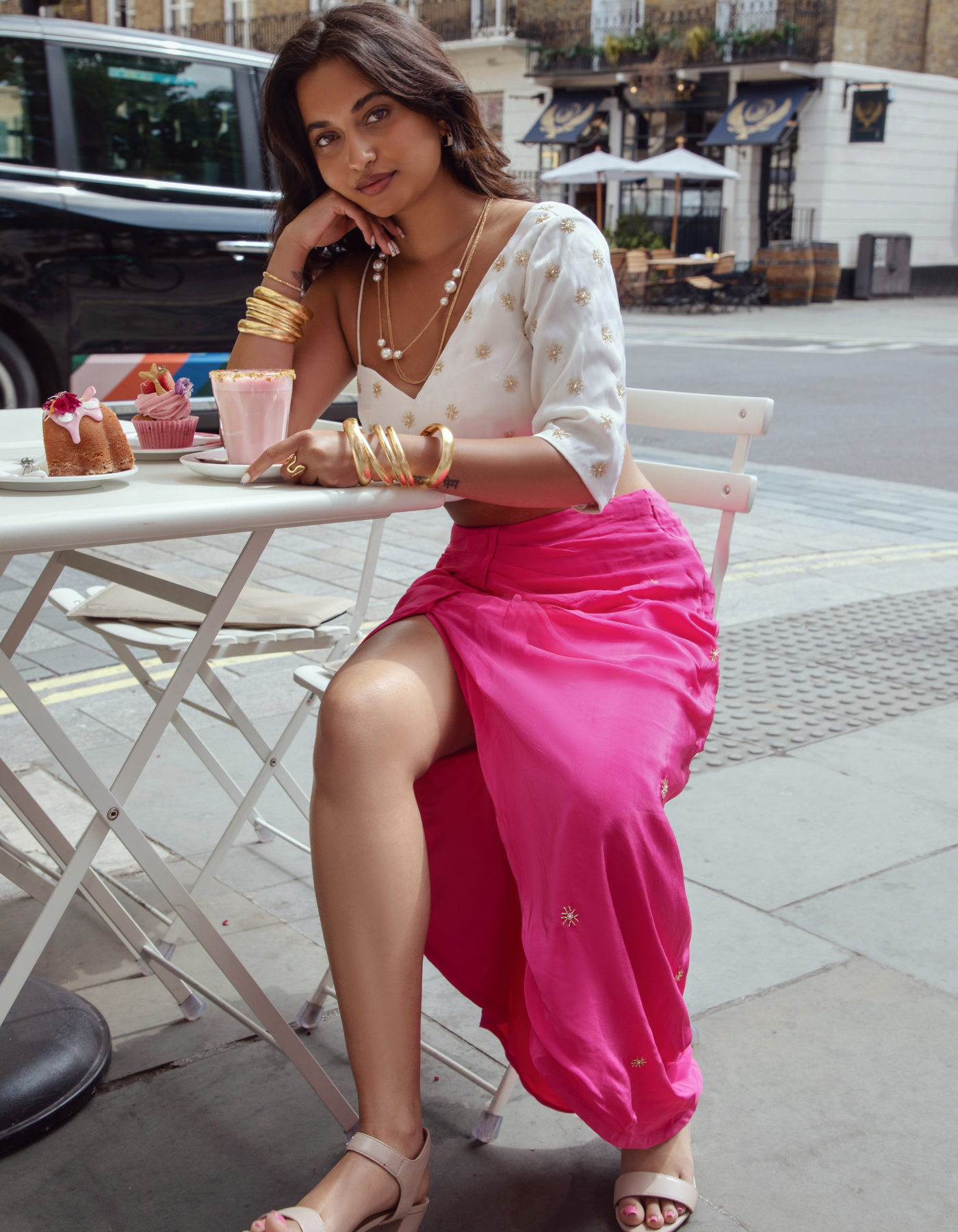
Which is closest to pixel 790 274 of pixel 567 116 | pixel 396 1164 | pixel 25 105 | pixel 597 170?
pixel 597 170

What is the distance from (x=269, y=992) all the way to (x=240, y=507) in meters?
1.11

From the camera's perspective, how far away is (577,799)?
164 cm

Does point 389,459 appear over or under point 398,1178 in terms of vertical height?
over

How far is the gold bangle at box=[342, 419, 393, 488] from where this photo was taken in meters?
1.66

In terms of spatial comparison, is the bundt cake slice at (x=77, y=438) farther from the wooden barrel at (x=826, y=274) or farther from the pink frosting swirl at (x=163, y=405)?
the wooden barrel at (x=826, y=274)

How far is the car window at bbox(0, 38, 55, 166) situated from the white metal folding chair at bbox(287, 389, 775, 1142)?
3876 millimetres

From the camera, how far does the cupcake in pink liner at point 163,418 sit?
2.00m

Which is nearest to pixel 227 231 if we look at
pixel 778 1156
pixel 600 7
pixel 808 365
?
pixel 778 1156

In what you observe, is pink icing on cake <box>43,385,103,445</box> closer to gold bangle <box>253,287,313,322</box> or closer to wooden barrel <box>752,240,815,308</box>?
gold bangle <box>253,287,313,322</box>

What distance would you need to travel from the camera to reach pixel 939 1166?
1.82 m

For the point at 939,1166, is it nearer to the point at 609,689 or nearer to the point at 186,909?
the point at 609,689

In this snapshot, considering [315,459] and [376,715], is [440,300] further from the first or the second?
[376,715]

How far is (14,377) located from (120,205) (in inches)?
34.4

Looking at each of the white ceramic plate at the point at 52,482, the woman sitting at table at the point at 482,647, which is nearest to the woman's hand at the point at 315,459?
the woman sitting at table at the point at 482,647
